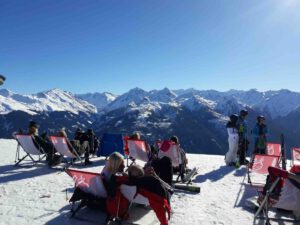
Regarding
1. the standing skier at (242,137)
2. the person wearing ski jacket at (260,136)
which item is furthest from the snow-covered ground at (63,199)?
the person wearing ski jacket at (260,136)

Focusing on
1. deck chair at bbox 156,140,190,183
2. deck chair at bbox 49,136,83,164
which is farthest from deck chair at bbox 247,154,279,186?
deck chair at bbox 49,136,83,164

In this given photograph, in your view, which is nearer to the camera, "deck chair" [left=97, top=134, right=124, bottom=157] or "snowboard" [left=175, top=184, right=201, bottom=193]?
"snowboard" [left=175, top=184, right=201, bottom=193]

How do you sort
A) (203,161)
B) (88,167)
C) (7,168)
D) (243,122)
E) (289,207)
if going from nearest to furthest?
(289,207) → (7,168) → (88,167) → (243,122) → (203,161)

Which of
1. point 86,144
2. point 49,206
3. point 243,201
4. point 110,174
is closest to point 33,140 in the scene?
point 86,144

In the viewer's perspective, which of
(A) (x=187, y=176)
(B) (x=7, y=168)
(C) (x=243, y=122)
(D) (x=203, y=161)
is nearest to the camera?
(A) (x=187, y=176)

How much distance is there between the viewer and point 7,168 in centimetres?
1285

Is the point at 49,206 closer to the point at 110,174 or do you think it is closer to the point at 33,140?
the point at 110,174

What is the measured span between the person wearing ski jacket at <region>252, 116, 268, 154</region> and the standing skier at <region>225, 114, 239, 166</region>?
85 cm

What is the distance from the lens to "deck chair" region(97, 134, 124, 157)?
15.9m

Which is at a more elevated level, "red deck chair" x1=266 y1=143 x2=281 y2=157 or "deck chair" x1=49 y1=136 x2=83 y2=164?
"deck chair" x1=49 y1=136 x2=83 y2=164

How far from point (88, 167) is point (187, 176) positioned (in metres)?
4.30

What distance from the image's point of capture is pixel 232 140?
15.9m

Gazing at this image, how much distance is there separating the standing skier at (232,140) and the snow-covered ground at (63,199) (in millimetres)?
2424

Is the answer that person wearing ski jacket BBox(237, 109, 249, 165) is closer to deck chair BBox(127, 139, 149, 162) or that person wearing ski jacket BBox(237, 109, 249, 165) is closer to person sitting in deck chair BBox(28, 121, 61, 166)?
deck chair BBox(127, 139, 149, 162)
